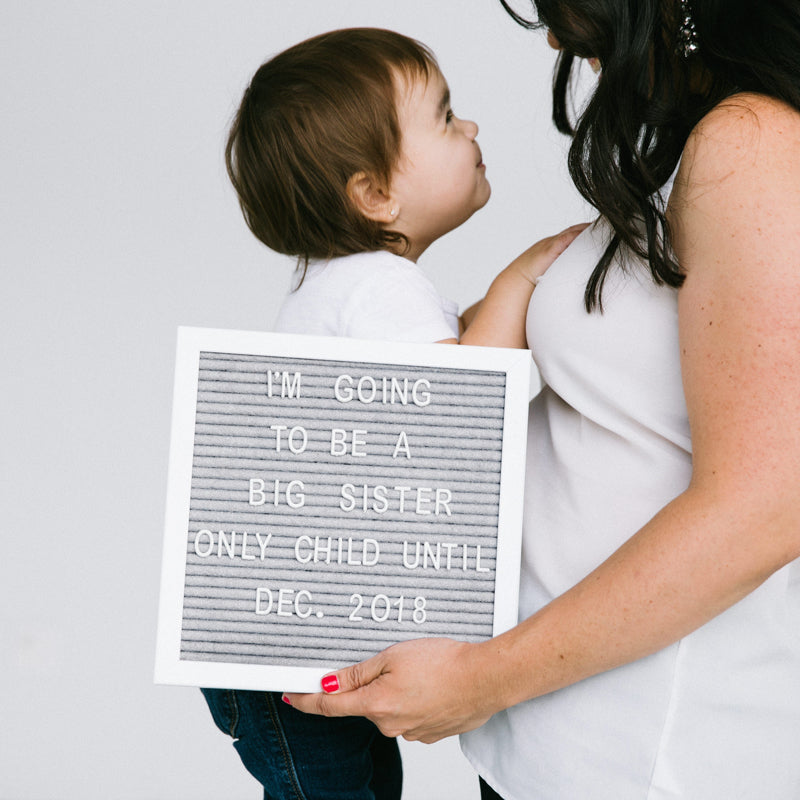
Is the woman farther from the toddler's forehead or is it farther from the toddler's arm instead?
the toddler's forehead

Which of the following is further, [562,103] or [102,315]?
[102,315]

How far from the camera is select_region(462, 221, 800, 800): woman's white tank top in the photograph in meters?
1.02

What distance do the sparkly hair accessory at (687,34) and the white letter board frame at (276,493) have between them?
36cm

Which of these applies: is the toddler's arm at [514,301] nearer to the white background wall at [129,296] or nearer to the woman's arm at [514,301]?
the woman's arm at [514,301]

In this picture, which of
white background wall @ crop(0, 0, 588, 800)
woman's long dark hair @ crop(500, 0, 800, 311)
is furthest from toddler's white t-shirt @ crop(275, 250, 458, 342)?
white background wall @ crop(0, 0, 588, 800)

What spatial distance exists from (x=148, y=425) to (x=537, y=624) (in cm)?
204

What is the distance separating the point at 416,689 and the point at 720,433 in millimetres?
397

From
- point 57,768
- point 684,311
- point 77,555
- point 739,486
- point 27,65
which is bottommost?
point 57,768

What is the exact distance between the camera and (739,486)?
884mm

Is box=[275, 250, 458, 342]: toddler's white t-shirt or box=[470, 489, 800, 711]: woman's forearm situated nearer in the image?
box=[470, 489, 800, 711]: woman's forearm

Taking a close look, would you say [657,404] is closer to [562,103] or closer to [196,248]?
[562,103]

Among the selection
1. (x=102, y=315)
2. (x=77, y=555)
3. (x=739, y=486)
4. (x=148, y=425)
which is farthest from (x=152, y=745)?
(x=739, y=486)

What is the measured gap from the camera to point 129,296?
2.84 m

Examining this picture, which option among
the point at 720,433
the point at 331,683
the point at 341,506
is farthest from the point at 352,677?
the point at 720,433
